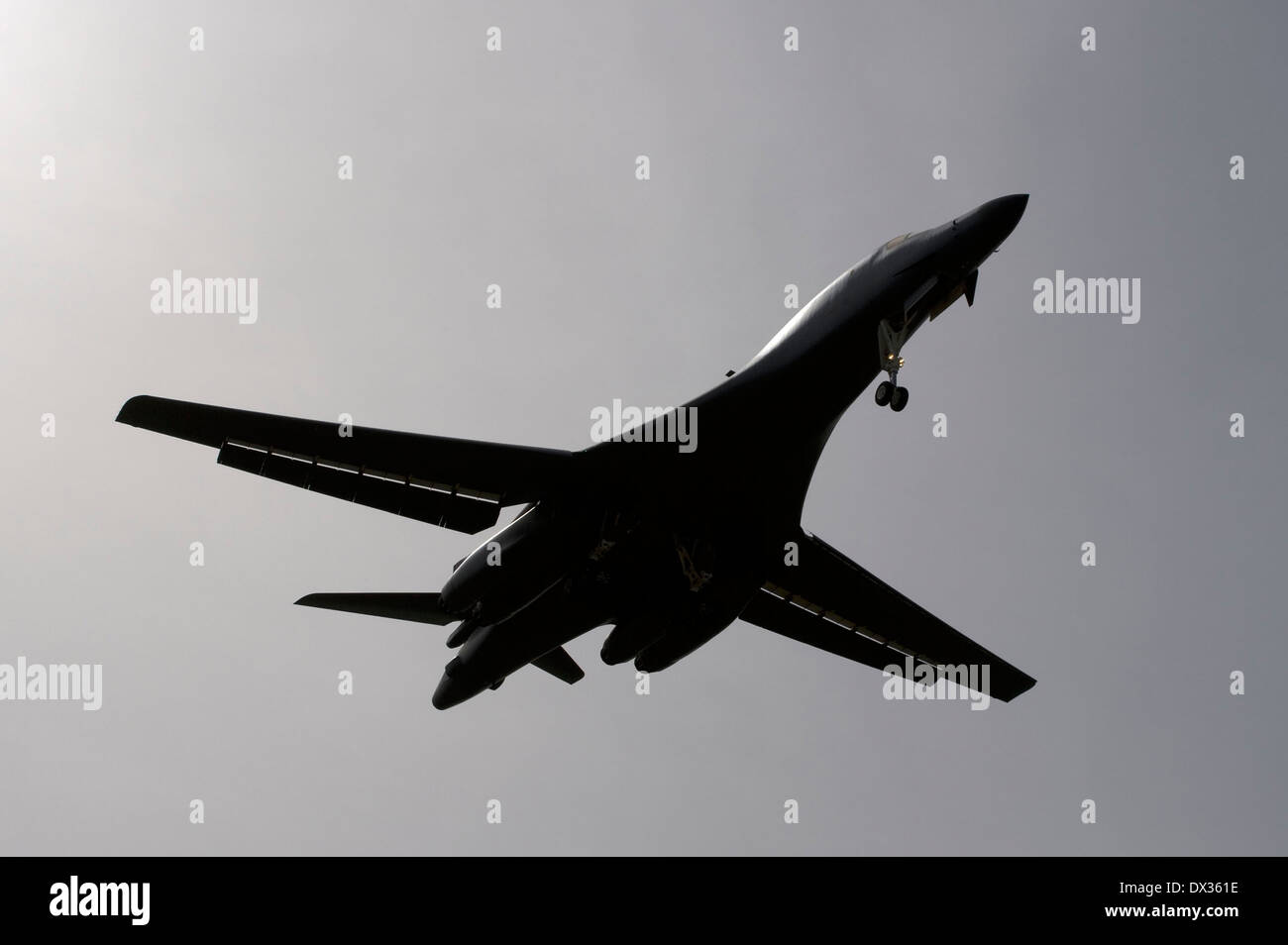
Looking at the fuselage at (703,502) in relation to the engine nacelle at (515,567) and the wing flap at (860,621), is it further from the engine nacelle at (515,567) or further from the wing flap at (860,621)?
the wing flap at (860,621)

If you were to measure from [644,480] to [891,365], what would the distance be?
15.6ft

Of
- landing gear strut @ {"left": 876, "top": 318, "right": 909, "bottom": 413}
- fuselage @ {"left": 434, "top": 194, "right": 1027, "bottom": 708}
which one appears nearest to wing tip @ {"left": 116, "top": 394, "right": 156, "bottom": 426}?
fuselage @ {"left": 434, "top": 194, "right": 1027, "bottom": 708}

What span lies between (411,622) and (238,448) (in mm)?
5747

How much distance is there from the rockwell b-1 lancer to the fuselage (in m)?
0.03

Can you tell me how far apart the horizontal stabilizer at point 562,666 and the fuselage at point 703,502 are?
329 cm

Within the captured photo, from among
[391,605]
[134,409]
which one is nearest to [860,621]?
[391,605]

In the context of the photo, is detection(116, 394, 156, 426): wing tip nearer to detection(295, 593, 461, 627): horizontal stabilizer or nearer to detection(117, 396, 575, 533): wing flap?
detection(117, 396, 575, 533): wing flap

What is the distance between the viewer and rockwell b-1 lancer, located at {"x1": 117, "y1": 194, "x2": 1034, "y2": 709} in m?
19.3

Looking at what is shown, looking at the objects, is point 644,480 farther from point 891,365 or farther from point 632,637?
point 891,365

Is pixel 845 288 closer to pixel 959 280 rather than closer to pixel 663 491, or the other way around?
pixel 959 280

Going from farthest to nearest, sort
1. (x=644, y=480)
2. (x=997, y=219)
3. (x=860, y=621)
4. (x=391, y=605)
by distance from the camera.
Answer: (x=860, y=621)
(x=391, y=605)
(x=644, y=480)
(x=997, y=219)

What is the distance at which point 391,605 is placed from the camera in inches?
978
